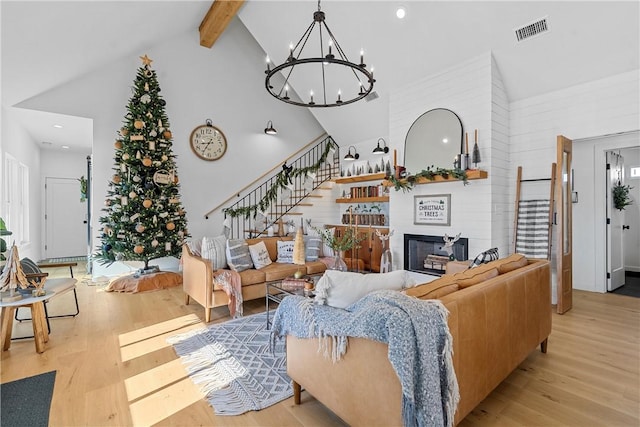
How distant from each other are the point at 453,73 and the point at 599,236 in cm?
325

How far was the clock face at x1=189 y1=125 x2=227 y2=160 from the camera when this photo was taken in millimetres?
6434

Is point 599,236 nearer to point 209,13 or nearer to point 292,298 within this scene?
point 292,298

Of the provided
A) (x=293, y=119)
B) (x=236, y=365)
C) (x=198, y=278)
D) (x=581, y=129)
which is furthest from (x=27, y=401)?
(x=293, y=119)

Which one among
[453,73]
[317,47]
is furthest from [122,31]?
[453,73]

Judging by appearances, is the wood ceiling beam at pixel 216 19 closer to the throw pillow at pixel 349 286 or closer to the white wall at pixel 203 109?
the white wall at pixel 203 109

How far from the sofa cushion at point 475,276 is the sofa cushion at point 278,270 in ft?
7.95

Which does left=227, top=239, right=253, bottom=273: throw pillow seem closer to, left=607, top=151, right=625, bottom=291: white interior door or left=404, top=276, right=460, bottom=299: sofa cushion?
left=404, top=276, right=460, bottom=299: sofa cushion

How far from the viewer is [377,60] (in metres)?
5.17

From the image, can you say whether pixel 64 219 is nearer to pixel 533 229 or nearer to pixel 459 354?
pixel 459 354

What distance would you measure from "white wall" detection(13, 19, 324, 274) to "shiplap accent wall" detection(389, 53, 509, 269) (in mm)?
3768

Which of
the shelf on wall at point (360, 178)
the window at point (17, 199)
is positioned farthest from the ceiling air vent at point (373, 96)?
the window at point (17, 199)

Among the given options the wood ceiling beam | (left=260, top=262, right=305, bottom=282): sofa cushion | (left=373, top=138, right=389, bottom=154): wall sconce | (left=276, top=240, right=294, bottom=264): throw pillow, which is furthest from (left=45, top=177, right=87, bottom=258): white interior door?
(left=373, top=138, right=389, bottom=154): wall sconce

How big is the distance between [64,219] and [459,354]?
371 inches

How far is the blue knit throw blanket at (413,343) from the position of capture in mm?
1298
